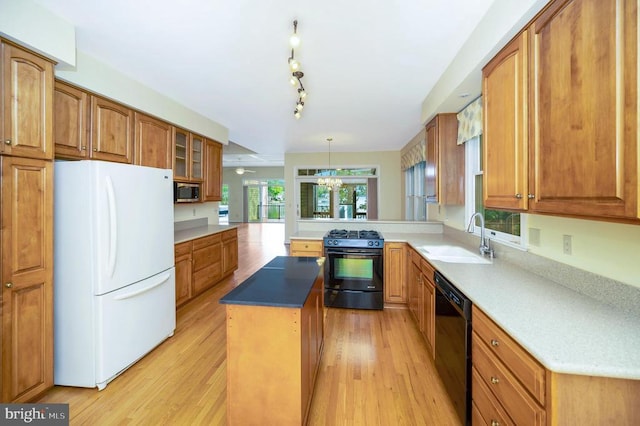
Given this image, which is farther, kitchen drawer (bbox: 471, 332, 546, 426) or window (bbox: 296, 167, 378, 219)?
window (bbox: 296, 167, 378, 219)

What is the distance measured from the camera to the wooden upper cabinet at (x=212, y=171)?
4.37 meters

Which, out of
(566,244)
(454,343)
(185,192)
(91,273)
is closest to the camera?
(566,244)

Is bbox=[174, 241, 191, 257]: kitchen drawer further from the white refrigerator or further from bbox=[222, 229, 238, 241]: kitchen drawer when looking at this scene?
the white refrigerator

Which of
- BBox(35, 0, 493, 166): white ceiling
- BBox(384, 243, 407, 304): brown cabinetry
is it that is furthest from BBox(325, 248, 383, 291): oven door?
BBox(35, 0, 493, 166): white ceiling

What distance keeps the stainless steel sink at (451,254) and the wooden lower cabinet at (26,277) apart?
292 cm

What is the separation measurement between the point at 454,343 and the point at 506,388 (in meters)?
0.57

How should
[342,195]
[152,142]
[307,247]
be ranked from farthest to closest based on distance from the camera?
[342,195], [307,247], [152,142]

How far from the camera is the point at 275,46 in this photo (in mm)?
2180

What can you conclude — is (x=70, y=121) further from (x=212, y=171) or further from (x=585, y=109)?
(x=585, y=109)

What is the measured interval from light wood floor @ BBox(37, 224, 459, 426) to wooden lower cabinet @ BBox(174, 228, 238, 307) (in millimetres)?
546

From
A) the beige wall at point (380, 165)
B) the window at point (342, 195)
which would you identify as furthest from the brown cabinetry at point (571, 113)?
the window at point (342, 195)

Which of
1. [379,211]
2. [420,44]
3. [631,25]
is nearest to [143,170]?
[420,44]

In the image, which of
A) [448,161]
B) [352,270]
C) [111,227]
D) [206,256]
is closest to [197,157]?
[206,256]

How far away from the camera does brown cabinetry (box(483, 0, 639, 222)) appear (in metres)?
0.94
